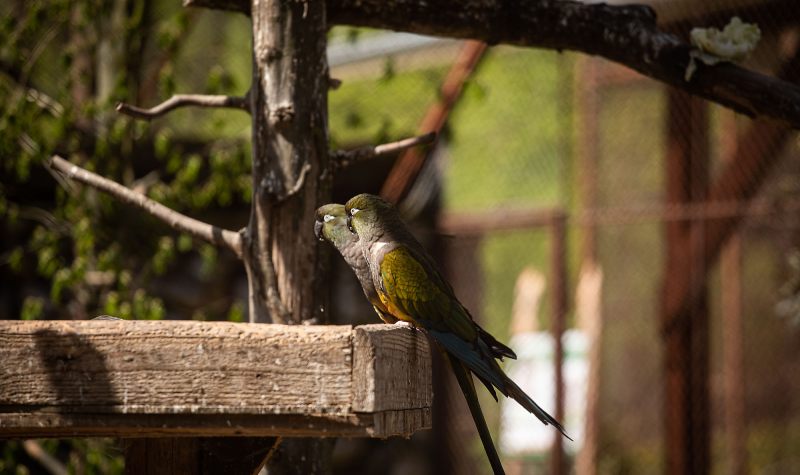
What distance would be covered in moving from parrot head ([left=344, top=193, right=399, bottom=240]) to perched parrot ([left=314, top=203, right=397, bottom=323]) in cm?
2

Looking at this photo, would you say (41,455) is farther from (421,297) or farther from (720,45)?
(720,45)

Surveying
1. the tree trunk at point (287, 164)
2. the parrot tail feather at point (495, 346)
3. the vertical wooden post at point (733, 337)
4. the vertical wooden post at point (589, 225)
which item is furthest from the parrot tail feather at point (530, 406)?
the vertical wooden post at point (733, 337)

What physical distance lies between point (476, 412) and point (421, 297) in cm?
31

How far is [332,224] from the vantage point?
241cm

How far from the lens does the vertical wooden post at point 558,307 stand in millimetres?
4594

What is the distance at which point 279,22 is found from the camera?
2346 millimetres

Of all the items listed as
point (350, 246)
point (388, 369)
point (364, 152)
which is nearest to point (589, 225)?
point (364, 152)

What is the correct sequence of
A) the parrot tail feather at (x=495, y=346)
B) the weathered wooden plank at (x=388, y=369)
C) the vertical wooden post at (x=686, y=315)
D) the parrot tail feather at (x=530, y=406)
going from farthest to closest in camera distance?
1. the vertical wooden post at (x=686, y=315)
2. the parrot tail feather at (x=495, y=346)
3. the parrot tail feather at (x=530, y=406)
4. the weathered wooden plank at (x=388, y=369)

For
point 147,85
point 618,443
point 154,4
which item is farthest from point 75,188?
point 618,443

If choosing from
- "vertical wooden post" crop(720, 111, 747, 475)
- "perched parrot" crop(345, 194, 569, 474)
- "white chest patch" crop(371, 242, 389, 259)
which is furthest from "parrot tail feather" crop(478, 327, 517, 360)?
"vertical wooden post" crop(720, 111, 747, 475)

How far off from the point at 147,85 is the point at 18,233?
1604mm

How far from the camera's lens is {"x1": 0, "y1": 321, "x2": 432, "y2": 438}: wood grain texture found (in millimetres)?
1672

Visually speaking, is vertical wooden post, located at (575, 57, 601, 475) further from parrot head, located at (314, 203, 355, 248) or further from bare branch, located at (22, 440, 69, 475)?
parrot head, located at (314, 203, 355, 248)

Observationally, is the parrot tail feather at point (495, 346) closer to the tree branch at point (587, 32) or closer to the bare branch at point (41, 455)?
the tree branch at point (587, 32)
